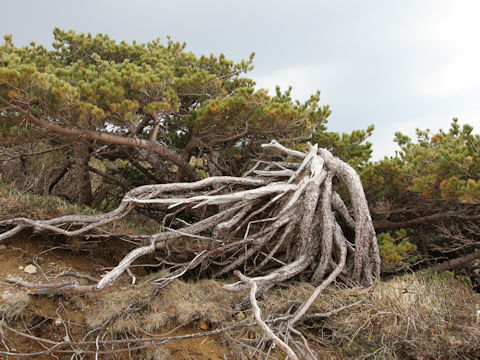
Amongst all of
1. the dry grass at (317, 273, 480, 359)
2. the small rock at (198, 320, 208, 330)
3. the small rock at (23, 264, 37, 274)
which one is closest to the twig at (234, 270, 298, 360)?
the small rock at (198, 320, 208, 330)

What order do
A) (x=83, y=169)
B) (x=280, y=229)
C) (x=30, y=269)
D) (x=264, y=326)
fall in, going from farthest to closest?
(x=83, y=169), (x=280, y=229), (x=30, y=269), (x=264, y=326)

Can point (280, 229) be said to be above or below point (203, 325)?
above

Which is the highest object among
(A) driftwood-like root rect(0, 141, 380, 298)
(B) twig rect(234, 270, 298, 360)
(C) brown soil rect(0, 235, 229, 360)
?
(A) driftwood-like root rect(0, 141, 380, 298)

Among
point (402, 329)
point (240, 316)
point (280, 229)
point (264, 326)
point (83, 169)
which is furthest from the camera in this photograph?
point (83, 169)

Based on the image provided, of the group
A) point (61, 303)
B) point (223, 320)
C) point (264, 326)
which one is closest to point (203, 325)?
point (223, 320)

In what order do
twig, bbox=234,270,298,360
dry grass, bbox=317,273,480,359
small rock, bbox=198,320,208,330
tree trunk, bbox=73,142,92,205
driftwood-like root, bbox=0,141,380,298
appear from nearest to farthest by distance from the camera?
1. twig, bbox=234,270,298,360
2. dry grass, bbox=317,273,480,359
3. small rock, bbox=198,320,208,330
4. driftwood-like root, bbox=0,141,380,298
5. tree trunk, bbox=73,142,92,205

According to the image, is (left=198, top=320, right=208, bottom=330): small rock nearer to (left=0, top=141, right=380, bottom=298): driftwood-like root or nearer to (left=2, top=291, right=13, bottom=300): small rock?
(left=0, top=141, right=380, bottom=298): driftwood-like root

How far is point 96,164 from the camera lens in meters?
9.64

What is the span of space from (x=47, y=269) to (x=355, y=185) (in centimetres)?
406

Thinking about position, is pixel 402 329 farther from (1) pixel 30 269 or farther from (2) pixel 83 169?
(2) pixel 83 169

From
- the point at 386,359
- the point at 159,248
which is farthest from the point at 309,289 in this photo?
the point at 159,248

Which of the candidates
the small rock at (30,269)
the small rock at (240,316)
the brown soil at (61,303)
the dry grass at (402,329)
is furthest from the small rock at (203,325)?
the small rock at (30,269)

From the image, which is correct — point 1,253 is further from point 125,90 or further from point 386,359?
point 386,359

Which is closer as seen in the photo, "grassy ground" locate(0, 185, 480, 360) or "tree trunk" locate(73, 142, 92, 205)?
"grassy ground" locate(0, 185, 480, 360)
